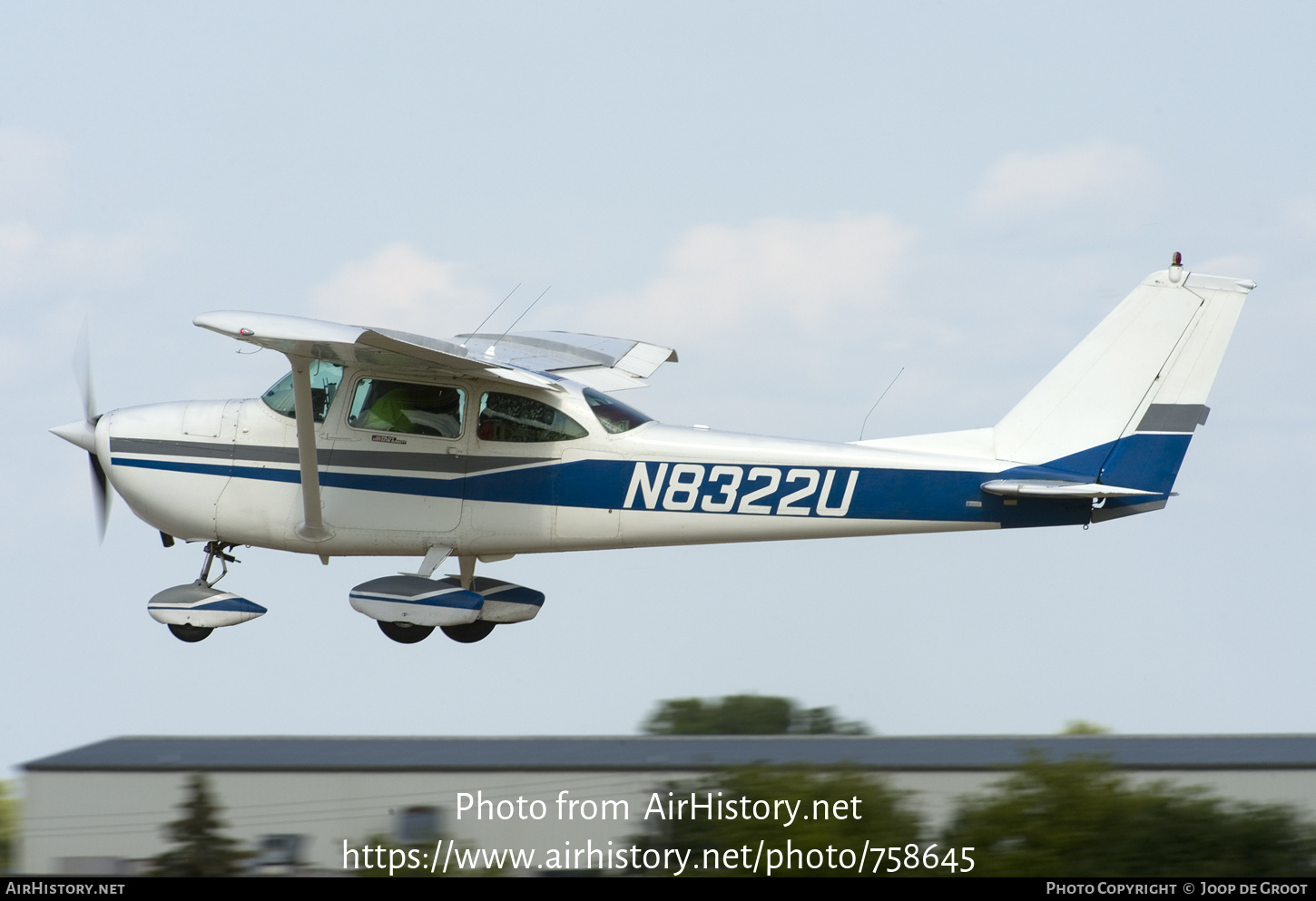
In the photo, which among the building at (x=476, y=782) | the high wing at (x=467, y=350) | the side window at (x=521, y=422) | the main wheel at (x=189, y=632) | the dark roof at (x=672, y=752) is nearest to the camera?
the high wing at (x=467, y=350)

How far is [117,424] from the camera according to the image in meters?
12.2

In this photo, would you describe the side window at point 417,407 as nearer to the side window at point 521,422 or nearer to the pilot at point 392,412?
the pilot at point 392,412

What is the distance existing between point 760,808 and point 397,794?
447 cm

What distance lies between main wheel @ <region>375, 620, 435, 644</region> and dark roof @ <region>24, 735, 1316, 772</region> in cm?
275

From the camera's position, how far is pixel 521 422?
459 inches

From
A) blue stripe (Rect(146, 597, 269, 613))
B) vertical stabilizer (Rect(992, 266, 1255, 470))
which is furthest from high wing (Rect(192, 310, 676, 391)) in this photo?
vertical stabilizer (Rect(992, 266, 1255, 470))

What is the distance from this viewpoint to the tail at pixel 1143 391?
11.2 meters

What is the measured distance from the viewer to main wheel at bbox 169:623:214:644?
11922 millimetres

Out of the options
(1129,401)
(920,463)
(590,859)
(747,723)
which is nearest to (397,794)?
(590,859)

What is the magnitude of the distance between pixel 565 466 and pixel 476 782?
4.20 m

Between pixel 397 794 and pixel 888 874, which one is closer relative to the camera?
pixel 888 874

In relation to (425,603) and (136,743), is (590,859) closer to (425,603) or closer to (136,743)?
(425,603)

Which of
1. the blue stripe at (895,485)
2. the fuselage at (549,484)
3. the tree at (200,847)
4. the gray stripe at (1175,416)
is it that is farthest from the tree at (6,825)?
the gray stripe at (1175,416)

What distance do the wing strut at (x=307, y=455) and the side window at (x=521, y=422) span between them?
123 cm
